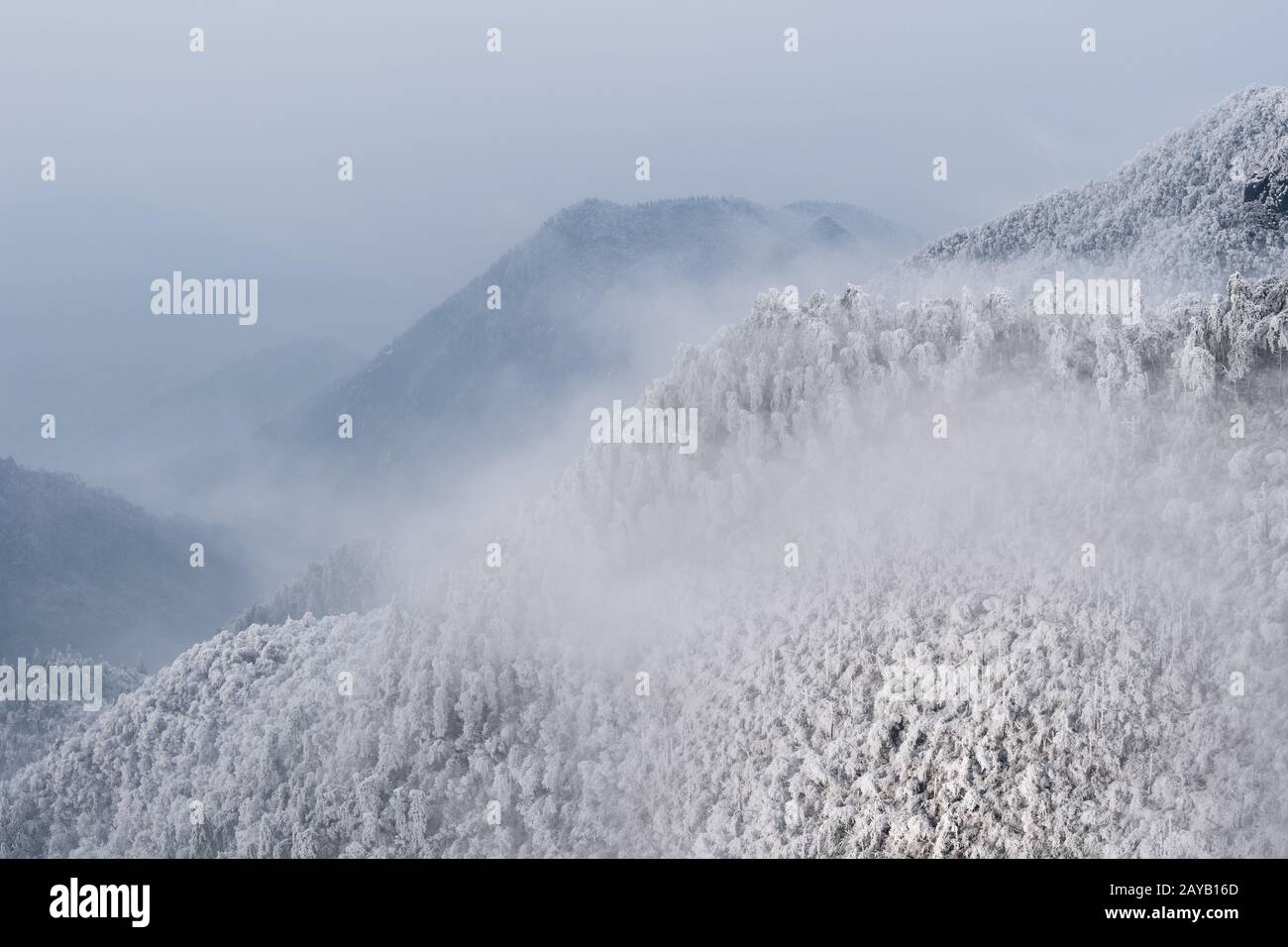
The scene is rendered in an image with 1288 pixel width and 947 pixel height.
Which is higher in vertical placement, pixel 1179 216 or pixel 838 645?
Answer: pixel 1179 216

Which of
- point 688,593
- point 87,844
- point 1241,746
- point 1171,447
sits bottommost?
point 87,844

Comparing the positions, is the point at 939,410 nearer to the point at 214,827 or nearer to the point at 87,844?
the point at 214,827

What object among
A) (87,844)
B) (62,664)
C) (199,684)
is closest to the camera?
(87,844)

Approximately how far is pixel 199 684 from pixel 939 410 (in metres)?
60.0

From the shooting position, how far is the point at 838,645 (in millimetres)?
72812

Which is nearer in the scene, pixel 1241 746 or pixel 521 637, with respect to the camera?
pixel 1241 746

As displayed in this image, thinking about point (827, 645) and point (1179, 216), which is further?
point (1179, 216)

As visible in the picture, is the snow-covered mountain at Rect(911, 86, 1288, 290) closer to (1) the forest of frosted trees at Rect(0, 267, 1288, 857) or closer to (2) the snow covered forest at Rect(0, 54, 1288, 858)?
(1) the forest of frosted trees at Rect(0, 267, 1288, 857)

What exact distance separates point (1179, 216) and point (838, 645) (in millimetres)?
101472

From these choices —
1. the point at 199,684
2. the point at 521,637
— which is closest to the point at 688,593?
the point at 521,637

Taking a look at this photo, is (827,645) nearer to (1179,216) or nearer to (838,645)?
(838,645)

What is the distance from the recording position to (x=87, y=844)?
91062mm

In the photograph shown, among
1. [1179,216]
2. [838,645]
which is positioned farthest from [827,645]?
[1179,216]

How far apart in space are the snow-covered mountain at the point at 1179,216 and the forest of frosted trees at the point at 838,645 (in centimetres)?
4899
